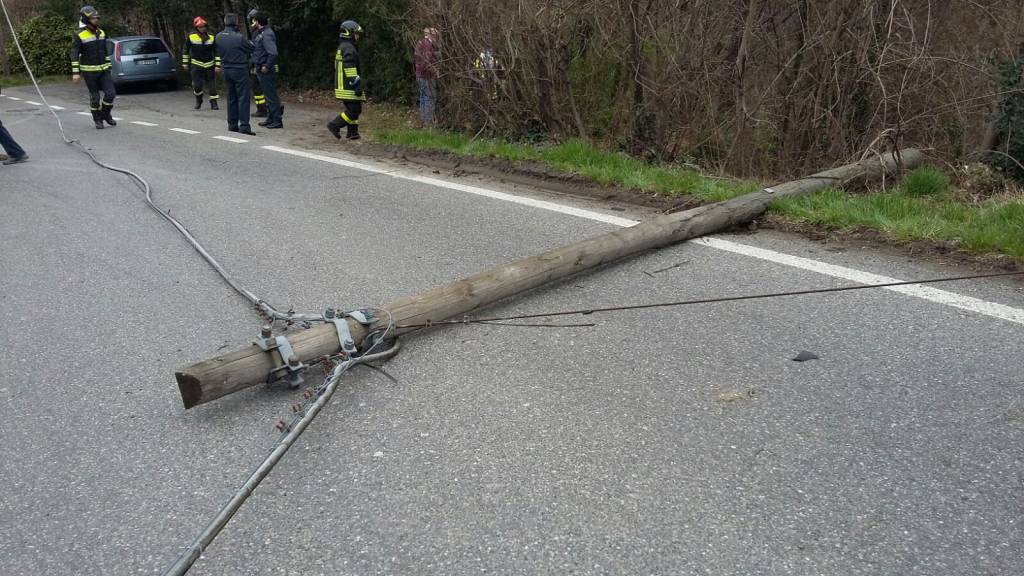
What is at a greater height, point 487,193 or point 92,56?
point 92,56

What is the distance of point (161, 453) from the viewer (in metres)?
3.25

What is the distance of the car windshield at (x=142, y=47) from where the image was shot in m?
22.0

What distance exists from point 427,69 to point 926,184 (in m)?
6.78

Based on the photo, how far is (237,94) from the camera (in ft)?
42.0

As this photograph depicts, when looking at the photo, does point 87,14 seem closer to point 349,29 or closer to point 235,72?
point 235,72

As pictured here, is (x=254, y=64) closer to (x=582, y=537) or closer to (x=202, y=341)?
(x=202, y=341)

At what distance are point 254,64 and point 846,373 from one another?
11.7m

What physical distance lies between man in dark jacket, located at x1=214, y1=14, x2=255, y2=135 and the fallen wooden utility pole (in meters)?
9.08

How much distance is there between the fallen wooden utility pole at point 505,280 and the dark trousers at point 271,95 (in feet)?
30.4

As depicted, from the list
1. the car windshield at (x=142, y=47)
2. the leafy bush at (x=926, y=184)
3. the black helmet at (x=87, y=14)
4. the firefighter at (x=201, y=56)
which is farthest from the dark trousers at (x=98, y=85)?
the leafy bush at (x=926, y=184)

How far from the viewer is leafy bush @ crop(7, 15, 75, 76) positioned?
101 ft

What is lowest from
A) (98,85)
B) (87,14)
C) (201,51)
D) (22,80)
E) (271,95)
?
(22,80)

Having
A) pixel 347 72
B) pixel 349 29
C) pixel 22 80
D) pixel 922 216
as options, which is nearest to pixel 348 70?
pixel 347 72

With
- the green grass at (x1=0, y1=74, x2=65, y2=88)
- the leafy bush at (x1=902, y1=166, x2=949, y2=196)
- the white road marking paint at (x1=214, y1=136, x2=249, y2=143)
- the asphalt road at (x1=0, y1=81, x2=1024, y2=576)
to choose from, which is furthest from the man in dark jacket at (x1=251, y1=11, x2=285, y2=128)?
the green grass at (x1=0, y1=74, x2=65, y2=88)
